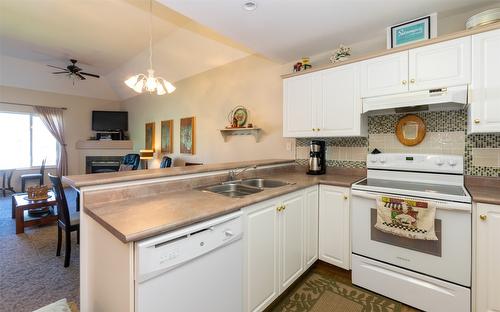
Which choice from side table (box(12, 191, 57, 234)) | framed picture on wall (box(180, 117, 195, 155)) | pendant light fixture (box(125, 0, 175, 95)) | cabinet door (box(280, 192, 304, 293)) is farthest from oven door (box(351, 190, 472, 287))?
side table (box(12, 191, 57, 234))

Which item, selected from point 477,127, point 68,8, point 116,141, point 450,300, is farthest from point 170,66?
point 450,300

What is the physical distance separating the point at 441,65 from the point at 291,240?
73.4 inches

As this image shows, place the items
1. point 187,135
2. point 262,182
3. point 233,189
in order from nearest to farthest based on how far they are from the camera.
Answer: point 233,189 < point 262,182 < point 187,135

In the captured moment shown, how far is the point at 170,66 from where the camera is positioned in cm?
492

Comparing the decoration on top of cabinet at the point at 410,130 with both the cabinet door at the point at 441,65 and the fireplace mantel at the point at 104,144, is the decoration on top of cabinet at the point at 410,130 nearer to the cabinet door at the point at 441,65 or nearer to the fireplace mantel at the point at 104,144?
the cabinet door at the point at 441,65

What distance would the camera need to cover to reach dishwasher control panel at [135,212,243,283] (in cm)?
96

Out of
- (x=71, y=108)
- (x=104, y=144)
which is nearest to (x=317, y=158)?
(x=104, y=144)

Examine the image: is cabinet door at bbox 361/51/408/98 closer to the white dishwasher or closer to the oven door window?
the oven door window

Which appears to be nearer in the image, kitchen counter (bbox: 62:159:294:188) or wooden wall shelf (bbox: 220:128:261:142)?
kitchen counter (bbox: 62:159:294:188)

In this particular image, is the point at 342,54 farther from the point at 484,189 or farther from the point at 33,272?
the point at 33,272

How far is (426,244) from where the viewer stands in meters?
1.69

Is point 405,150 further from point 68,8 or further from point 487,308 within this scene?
point 68,8

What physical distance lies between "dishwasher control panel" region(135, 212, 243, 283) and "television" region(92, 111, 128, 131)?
6.95 m

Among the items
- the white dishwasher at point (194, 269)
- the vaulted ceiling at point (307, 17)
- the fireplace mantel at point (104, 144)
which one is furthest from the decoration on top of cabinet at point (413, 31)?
the fireplace mantel at point (104, 144)
